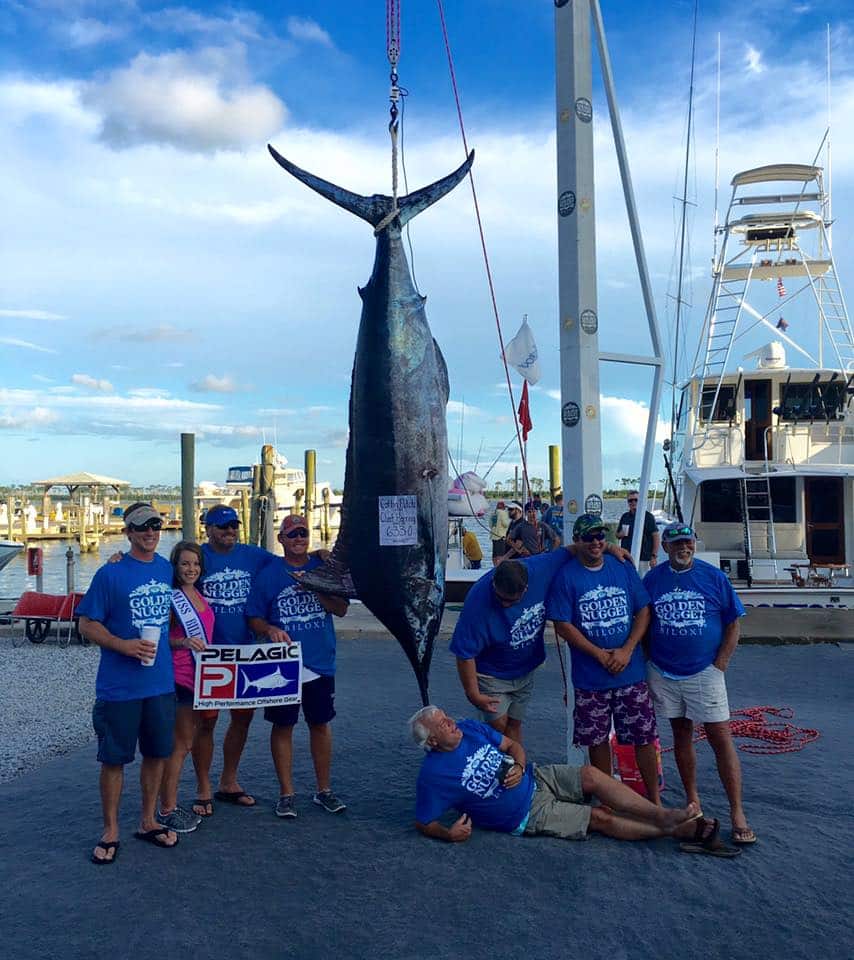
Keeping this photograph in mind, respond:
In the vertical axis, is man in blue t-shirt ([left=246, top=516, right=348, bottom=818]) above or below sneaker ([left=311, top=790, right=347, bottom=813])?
above

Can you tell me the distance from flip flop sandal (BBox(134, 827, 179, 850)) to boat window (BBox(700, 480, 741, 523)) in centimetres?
1028

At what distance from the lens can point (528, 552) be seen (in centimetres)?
558

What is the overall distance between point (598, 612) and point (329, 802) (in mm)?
Answer: 1587

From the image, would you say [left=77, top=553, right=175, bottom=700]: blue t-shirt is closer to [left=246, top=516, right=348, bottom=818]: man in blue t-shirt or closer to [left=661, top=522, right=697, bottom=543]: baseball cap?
[left=246, top=516, right=348, bottom=818]: man in blue t-shirt

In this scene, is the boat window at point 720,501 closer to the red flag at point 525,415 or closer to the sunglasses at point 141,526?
the red flag at point 525,415

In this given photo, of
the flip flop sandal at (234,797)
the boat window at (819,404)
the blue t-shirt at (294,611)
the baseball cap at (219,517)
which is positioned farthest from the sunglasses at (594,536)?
the boat window at (819,404)

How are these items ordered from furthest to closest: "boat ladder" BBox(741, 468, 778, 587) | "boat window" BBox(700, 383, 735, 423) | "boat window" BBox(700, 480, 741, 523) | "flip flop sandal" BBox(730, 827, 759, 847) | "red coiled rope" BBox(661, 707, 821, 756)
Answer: "boat window" BBox(700, 383, 735, 423)
"boat window" BBox(700, 480, 741, 523)
"boat ladder" BBox(741, 468, 778, 587)
"red coiled rope" BBox(661, 707, 821, 756)
"flip flop sandal" BBox(730, 827, 759, 847)

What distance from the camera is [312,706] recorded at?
399cm

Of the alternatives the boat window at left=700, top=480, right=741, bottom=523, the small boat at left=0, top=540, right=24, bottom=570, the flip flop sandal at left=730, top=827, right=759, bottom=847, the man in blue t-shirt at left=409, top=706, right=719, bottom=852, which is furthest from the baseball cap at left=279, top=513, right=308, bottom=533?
the small boat at left=0, top=540, right=24, bottom=570

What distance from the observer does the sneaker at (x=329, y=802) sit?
3975 mm

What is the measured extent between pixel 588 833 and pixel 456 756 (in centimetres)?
72

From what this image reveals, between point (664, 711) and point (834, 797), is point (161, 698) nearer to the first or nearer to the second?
point (664, 711)

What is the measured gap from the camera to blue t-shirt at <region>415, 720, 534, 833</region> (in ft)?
11.4

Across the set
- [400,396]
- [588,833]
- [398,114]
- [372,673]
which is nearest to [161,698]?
[400,396]
